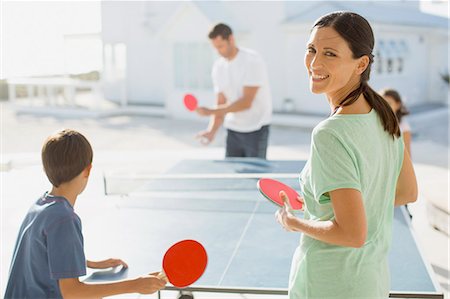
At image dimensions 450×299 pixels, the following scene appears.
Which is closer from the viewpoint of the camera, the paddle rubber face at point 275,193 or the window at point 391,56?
the paddle rubber face at point 275,193

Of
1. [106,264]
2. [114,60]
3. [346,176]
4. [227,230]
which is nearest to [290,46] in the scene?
[114,60]

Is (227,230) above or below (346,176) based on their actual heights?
below

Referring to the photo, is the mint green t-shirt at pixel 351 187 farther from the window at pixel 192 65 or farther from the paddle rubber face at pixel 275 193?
the window at pixel 192 65

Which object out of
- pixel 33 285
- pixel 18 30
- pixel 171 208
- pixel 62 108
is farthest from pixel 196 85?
pixel 33 285

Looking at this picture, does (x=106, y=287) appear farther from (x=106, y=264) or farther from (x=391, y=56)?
(x=391, y=56)

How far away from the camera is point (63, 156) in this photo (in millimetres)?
1751

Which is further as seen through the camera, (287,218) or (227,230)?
(227,230)

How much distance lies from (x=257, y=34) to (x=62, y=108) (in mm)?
5859

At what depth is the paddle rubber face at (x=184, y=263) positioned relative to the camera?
178 cm

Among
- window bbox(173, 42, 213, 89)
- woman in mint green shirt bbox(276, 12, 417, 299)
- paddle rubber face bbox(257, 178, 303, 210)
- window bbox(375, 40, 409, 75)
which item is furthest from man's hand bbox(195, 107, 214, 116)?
window bbox(173, 42, 213, 89)

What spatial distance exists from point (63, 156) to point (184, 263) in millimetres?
495

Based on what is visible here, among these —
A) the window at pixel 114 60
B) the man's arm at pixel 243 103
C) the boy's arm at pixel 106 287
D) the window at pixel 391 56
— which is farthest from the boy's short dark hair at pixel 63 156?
the window at pixel 114 60

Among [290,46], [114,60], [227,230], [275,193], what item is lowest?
[227,230]

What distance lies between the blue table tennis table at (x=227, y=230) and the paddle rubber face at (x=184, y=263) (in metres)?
0.50
